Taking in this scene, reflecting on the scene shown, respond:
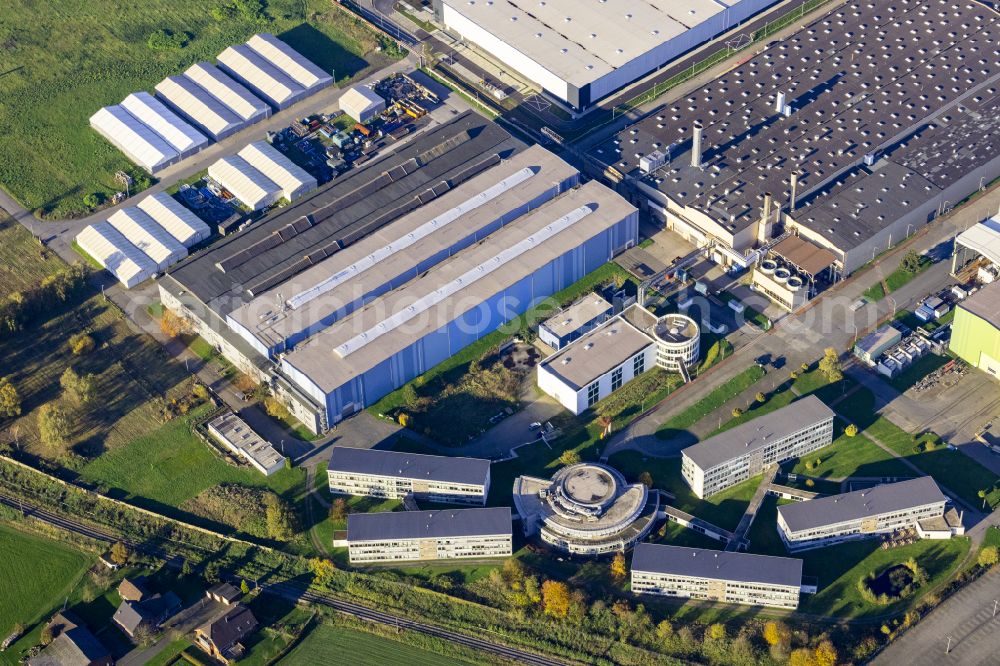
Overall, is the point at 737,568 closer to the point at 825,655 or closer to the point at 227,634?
the point at 825,655

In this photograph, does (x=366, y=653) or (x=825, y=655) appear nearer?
(x=825, y=655)

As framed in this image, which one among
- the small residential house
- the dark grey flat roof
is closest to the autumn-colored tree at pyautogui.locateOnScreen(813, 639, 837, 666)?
the dark grey flat roof

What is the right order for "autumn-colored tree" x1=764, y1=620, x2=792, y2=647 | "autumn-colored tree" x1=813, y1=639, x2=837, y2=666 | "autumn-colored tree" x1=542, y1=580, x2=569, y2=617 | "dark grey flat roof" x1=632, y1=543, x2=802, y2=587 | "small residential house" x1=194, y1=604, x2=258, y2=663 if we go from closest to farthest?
1. "autumn-colored tree" x1=813, y1=639, x2=837, y2=666
2. "autumn-colored tree" x1=764, y1=620, x2=792, y2=647
3. "small residential house" x1=194, y1=604, x2=258, y2=663
4. "dark grey flat roof" x1=632, y1=543, x2=802, y2=587
5. "autumn-colored tree" x1=542, y1=580, x2=569, y2=617

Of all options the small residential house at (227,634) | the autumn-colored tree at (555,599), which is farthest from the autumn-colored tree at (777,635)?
the small residential house at (227,634)

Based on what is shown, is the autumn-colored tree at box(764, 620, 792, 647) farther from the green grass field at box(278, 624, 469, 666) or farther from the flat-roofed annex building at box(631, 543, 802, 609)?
the green grass field at box(278, 624, 469, 666)

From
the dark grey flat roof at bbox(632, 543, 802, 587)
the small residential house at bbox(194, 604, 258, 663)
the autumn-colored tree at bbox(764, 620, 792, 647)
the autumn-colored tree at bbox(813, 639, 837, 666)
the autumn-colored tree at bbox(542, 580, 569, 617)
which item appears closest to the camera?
the autumn-colored tree at bbox(813, 639, 837, 666)

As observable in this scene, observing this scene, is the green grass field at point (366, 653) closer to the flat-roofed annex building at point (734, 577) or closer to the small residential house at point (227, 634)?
the small residential house at point (227, 634)

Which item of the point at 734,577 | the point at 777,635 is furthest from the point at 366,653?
the point at 777,635
